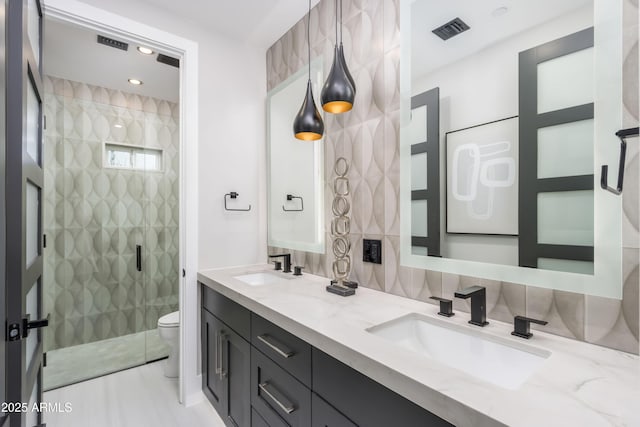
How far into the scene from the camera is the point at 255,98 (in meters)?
2.34

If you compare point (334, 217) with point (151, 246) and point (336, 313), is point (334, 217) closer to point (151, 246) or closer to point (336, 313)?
point (336, 313)

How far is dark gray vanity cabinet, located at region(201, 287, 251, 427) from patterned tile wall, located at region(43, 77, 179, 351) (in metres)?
1.44

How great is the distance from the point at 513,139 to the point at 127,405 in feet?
8.66

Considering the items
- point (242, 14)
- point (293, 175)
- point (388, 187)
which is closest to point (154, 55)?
point (242, 14)

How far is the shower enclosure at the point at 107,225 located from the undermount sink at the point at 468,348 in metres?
2.47

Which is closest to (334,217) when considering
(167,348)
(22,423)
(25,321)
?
(25,321)

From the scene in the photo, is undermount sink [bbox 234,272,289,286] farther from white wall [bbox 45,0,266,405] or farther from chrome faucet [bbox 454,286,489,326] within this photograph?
chrome faucet [bbox 454,286,489,326]

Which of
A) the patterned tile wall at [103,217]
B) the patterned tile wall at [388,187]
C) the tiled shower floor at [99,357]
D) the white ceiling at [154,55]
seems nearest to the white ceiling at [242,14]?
the white ceiling at [154,55]

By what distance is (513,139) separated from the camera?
1.03m

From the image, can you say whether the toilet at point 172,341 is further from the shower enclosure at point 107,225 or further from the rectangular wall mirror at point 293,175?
the rectangular wall mirror at point 293,175

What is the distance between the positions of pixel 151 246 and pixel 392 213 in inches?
106

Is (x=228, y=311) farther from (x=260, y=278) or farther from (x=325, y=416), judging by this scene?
(x=325, y=416)

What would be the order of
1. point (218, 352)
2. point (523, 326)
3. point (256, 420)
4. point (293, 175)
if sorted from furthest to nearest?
point (293, 175) < point (218, 352) < point (256, 420) < point (523, 326)

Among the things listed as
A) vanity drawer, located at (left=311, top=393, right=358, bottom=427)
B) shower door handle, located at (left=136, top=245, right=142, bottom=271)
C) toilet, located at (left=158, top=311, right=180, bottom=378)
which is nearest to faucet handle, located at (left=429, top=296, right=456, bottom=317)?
vanity drawer, located at (left=311, top=393, right=358, bottom=427)
